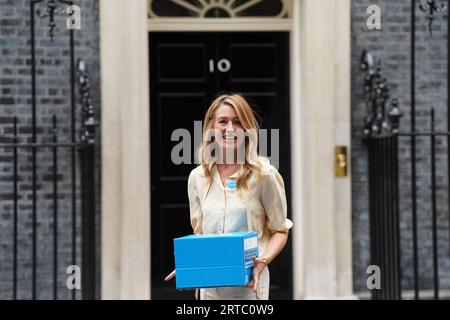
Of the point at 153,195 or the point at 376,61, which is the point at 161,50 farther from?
the point at 376,61

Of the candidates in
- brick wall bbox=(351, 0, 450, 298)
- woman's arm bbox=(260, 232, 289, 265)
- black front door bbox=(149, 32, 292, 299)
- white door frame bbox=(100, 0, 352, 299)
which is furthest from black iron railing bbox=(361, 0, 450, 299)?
woman's arm bbox=(260, 232, 289, 265)

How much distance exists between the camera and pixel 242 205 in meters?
4.09

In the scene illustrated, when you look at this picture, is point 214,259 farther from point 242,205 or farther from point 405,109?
point 405,109

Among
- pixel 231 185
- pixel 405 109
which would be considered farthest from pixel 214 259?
pixel 405 109

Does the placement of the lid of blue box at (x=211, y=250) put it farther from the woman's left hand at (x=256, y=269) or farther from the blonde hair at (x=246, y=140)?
the blonde hair at (x=246, y=140)

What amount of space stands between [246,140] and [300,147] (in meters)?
4.05

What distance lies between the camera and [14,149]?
7.57 meters

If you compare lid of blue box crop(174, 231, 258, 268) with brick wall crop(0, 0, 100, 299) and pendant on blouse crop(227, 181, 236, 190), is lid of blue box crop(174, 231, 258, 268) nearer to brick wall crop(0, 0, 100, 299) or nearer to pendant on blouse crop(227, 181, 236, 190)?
pendant on blouse crop(227, 181, 236, 190)

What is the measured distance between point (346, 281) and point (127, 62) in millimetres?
2289

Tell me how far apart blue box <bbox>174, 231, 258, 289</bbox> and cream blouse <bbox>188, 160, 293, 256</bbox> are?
14 centimetres

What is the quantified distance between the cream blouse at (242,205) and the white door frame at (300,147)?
3688 mm

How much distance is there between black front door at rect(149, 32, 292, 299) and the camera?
8.25 meters

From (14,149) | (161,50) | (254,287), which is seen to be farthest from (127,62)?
(254,287)

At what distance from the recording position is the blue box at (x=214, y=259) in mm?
3879
